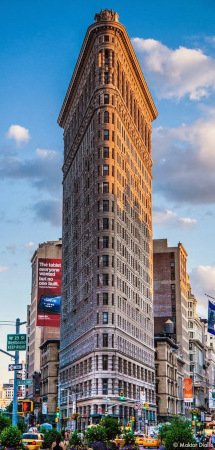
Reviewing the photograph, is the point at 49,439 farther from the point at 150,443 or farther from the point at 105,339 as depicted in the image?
the point at 105,339

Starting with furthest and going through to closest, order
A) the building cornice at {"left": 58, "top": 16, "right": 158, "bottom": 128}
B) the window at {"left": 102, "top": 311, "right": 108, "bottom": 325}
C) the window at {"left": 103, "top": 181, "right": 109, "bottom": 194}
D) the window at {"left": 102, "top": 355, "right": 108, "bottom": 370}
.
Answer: the building cornice at {"left": 58, "top": 16, "right": 158, "bottom": 128}
the window at {"left": 103, "top": 181, "right": 109, "bottom": 194}
the window at {"left": 102, "top": 311, "right": 108, "bottom": 325}
the window at {"left": 102, "top": 355, "right": 108, "bottom": 370}

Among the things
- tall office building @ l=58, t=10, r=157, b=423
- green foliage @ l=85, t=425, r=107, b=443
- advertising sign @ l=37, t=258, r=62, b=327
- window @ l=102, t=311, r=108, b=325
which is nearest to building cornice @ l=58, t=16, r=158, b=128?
tall office building @ l=58, t=10, r=157, b=423

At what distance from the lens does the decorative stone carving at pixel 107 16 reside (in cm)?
13650

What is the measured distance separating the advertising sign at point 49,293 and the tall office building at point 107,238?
1094cm

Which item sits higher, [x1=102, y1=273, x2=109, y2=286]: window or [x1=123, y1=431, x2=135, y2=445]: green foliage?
[x1=102, y1=273, x2=109, y2=286]: window

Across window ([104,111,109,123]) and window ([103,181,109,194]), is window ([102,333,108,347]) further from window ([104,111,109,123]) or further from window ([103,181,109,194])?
window ([104,111,109,123])

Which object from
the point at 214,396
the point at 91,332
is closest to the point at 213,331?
the point at 214,396

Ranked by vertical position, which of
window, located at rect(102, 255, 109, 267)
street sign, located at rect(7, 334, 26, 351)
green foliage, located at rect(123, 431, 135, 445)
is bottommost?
green foliage, located at rect(123, 431, 135, 445)

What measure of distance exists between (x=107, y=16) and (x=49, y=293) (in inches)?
2719

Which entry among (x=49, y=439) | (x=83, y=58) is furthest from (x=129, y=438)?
(x=83, y=58)

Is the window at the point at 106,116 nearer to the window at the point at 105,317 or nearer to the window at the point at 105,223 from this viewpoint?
the window at the point at 105,223

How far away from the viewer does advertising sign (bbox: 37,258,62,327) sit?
165125mm

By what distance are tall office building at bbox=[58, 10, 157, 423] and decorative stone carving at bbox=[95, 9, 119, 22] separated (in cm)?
24

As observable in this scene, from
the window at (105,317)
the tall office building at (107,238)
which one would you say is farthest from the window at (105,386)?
the window at (105,317)
